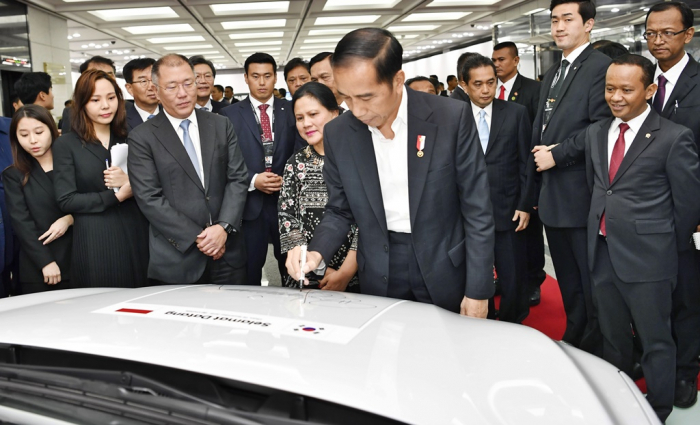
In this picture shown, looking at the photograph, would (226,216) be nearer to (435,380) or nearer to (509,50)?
(435,380)

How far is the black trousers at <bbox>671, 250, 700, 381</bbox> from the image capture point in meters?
2.42

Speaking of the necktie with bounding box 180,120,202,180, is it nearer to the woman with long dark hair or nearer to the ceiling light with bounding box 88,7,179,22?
the woman with long dark hair

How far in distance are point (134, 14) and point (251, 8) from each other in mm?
2348

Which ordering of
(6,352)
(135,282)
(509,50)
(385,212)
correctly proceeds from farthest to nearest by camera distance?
(509,50) < (135,282) < (385,212) < (6,352)

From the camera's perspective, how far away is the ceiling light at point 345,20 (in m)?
11.8

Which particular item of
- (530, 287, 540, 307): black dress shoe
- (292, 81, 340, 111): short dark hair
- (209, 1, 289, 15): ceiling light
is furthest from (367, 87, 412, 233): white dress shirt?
(209, 1, 289, 15): ceiling light

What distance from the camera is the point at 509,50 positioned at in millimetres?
4586

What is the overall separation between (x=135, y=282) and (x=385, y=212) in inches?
66.5

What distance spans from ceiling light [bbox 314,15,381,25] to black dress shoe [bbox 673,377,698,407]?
10.7 meters

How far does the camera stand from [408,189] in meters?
1.83

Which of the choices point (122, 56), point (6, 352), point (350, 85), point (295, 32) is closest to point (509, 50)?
point (350, 85)

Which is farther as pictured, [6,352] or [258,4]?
[258,4]

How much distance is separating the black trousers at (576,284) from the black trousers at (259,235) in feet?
5.40

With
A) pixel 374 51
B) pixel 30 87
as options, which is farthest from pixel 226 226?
pixel 30 87
